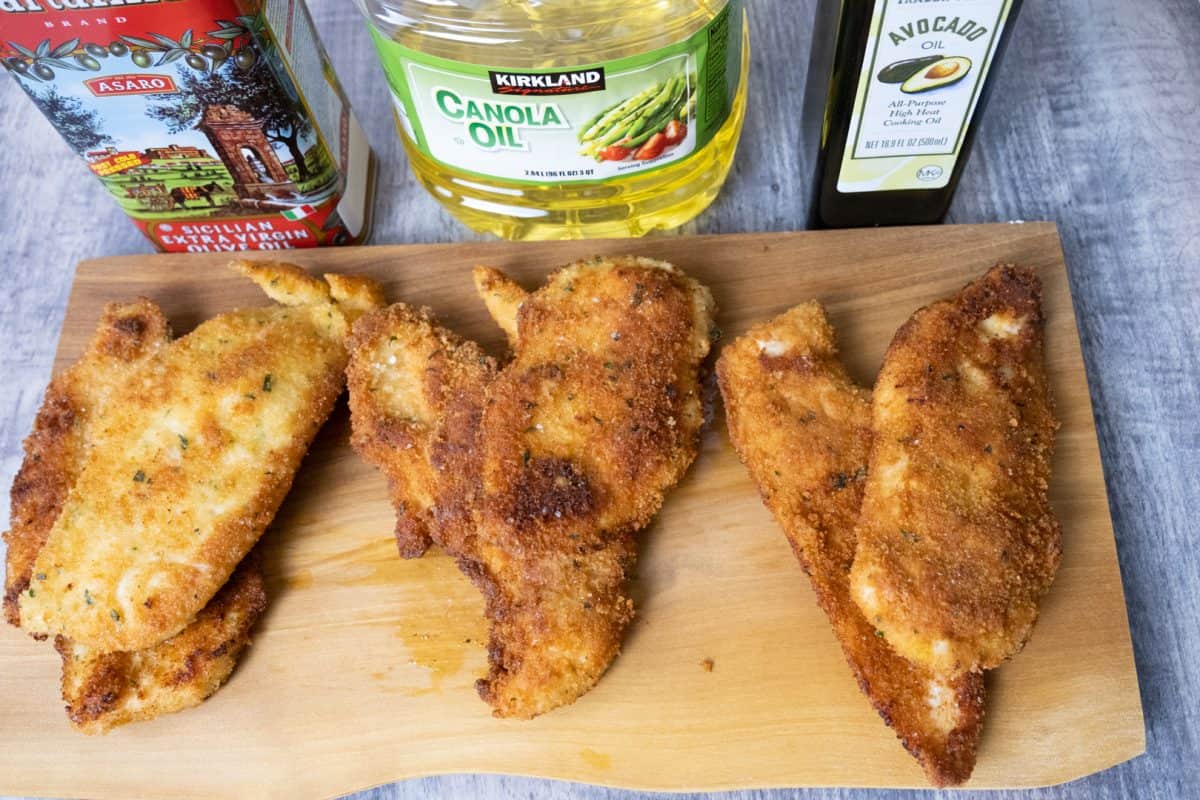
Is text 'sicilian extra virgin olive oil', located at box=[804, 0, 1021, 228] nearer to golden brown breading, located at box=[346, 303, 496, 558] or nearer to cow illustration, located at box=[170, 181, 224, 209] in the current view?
golden brown breading, located at box=[346, 303, 496, 558]

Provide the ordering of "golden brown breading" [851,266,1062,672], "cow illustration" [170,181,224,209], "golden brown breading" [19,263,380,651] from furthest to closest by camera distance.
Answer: "cow illustration" [170,181,224,209], "golden brown breading" [19,263,380,651], "golden brown breading" [851,266,1062,672]


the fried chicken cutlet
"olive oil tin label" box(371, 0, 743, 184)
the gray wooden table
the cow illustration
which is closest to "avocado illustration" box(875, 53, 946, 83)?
"olive oil tin label" box(371, 0, 743, 184)

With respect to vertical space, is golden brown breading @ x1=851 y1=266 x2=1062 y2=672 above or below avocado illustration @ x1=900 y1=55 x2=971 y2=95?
below

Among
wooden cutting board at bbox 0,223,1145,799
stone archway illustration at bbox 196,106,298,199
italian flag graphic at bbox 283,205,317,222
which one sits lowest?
wooden cutting board at bbox 0,223,1145,799

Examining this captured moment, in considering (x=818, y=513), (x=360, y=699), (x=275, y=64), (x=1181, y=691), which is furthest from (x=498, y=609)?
(x=1181, y=691)

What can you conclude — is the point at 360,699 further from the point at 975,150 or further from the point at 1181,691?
the point at 975,150

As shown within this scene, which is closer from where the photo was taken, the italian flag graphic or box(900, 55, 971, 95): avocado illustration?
box(900, 55, 971, 95): avocado illustration

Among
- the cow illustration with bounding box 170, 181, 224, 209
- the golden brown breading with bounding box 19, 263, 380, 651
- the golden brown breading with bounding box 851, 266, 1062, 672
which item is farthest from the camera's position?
the cow illustration with bounding box 170, 181, 224, 209
